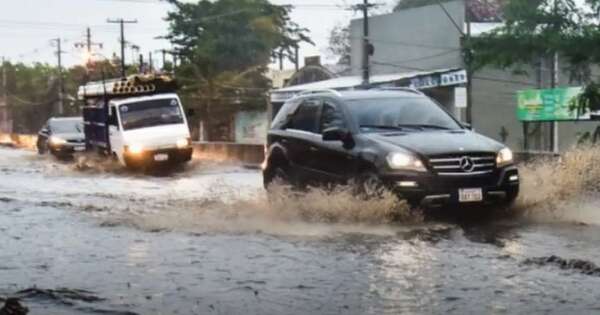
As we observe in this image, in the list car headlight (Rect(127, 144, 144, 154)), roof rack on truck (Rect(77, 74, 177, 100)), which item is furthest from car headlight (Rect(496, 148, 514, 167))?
roof rack on truck (Rect(77, 74, 177, 100))

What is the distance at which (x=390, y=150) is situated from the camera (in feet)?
31.7

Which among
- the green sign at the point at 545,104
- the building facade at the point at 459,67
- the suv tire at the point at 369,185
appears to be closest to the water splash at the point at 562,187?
the suv tire at the point at 369,185

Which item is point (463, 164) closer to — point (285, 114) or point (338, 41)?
point (285, 114)

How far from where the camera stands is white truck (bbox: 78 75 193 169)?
23141mm

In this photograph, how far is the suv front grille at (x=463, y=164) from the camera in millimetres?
9516

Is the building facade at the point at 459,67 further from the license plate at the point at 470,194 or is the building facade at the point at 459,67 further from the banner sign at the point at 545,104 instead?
the license plate at the point at 470,194

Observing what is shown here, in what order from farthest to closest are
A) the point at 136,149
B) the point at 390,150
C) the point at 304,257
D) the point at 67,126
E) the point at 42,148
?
the point at 42,148 < the point at 67,126 < the point at 136,149 < the point at 390,150 < the point at 304,257

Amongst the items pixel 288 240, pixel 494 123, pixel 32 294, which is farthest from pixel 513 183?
pixel 494 123

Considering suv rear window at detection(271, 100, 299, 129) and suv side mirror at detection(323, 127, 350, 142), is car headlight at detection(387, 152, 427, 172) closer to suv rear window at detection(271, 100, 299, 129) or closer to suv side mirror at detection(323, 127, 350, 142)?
suv side mirror at detection(323, 127, 350, 142)

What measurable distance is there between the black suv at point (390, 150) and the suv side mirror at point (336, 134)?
0.01 metres

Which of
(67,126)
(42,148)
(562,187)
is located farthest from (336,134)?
(42,148)

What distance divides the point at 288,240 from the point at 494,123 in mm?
32237

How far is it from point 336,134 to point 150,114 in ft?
46.9

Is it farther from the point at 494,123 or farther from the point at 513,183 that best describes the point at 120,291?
the point at 494,123
